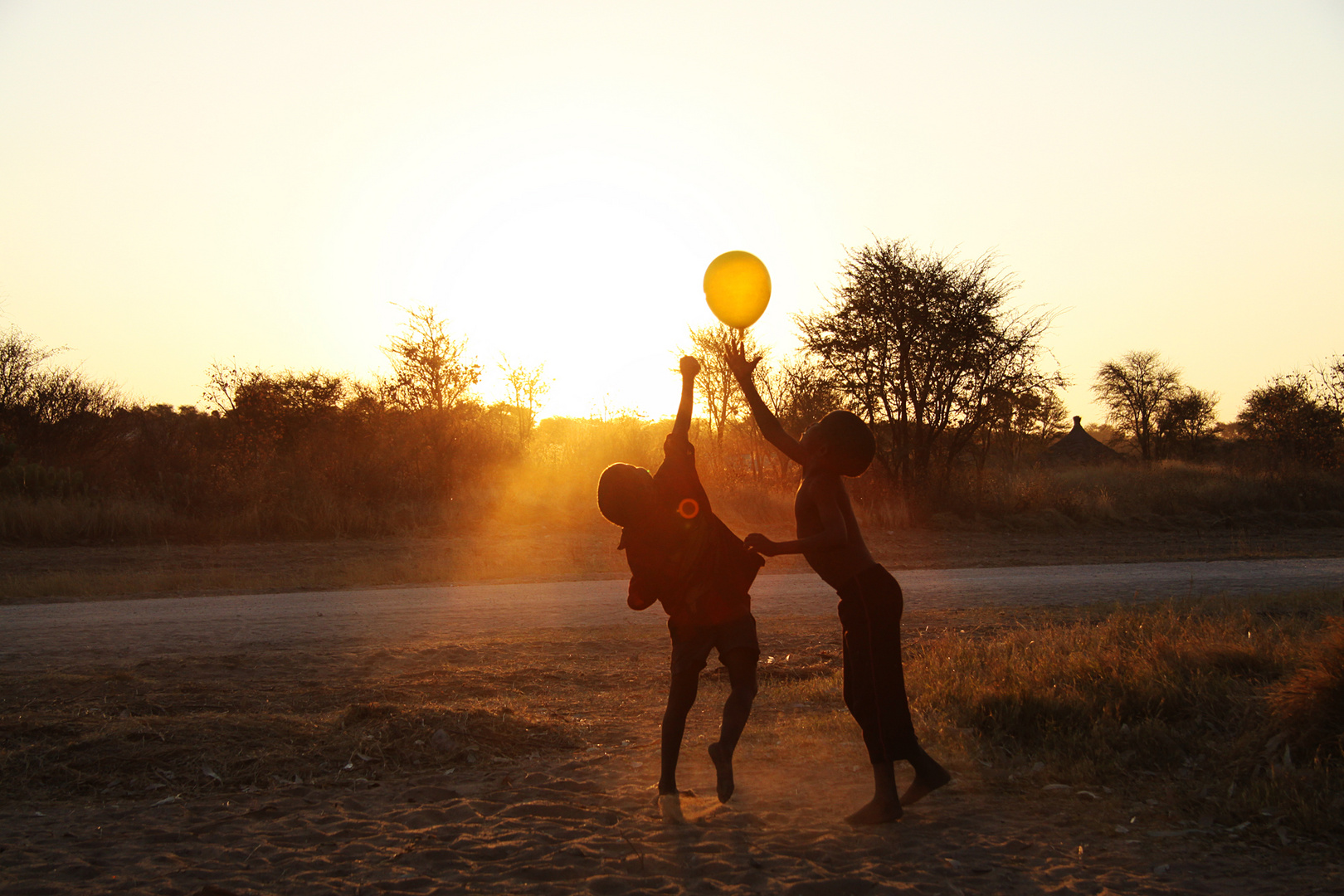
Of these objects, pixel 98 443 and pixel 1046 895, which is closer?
pixel 1046 895

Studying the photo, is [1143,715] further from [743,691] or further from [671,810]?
[671,810]

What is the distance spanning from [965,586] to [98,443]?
25156mm

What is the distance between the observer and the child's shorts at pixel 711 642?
4219mm

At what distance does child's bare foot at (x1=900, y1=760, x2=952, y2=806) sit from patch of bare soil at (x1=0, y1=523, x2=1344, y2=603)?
1036cm

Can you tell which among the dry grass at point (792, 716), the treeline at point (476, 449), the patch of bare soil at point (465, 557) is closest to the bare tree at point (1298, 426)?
the treeline at point (476, 449)

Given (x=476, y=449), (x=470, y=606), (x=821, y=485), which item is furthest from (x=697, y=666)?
(x=476, y=449)

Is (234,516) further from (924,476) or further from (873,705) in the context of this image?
(873,705)

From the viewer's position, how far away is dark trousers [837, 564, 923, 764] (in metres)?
4.13

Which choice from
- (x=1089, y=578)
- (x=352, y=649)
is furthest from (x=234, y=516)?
(x=1089, y=578)

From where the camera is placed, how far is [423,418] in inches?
1142

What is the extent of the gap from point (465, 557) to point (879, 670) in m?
15.2

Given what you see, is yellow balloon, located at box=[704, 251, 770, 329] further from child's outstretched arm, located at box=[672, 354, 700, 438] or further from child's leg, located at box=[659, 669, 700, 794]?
child's leg, located at box=[659, 669, 700, 794]

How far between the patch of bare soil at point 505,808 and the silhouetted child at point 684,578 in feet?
1.63

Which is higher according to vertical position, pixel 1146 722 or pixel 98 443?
pixel 98 443
